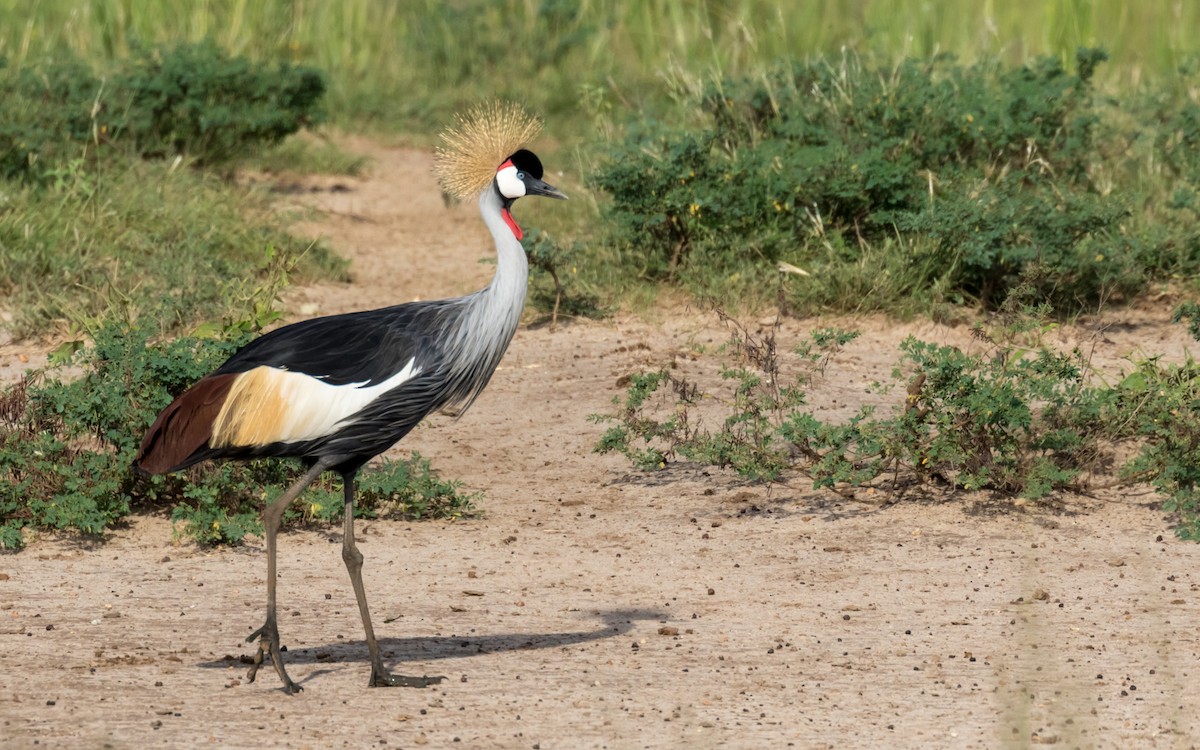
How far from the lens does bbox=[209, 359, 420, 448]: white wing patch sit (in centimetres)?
470

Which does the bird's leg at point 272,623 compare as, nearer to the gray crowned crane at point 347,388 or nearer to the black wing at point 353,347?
the gray crowned crane at point 347,388

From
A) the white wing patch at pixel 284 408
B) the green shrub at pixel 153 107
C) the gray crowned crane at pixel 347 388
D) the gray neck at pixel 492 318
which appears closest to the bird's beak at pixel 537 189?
the gray crowned crane at pixel 347 388

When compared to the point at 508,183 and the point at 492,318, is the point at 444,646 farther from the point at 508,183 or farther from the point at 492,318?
the point at 508,183

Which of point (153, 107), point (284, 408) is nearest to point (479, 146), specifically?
point (284, 408)

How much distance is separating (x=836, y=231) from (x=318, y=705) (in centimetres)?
477

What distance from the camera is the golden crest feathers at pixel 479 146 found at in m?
5.07

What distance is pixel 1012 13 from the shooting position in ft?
40.4

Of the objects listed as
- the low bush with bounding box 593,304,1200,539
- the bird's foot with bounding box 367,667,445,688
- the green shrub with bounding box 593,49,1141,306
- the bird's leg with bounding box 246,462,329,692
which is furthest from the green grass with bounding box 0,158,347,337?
the bird's foot with bounding box 367,667,445,688

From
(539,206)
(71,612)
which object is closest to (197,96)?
(539,206)

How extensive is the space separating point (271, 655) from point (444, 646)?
663mm

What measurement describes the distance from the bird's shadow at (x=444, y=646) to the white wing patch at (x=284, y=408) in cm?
69

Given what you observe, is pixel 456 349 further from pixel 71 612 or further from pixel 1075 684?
pixel 1075 684

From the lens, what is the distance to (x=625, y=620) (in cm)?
530

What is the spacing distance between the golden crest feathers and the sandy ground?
1.42 meters
